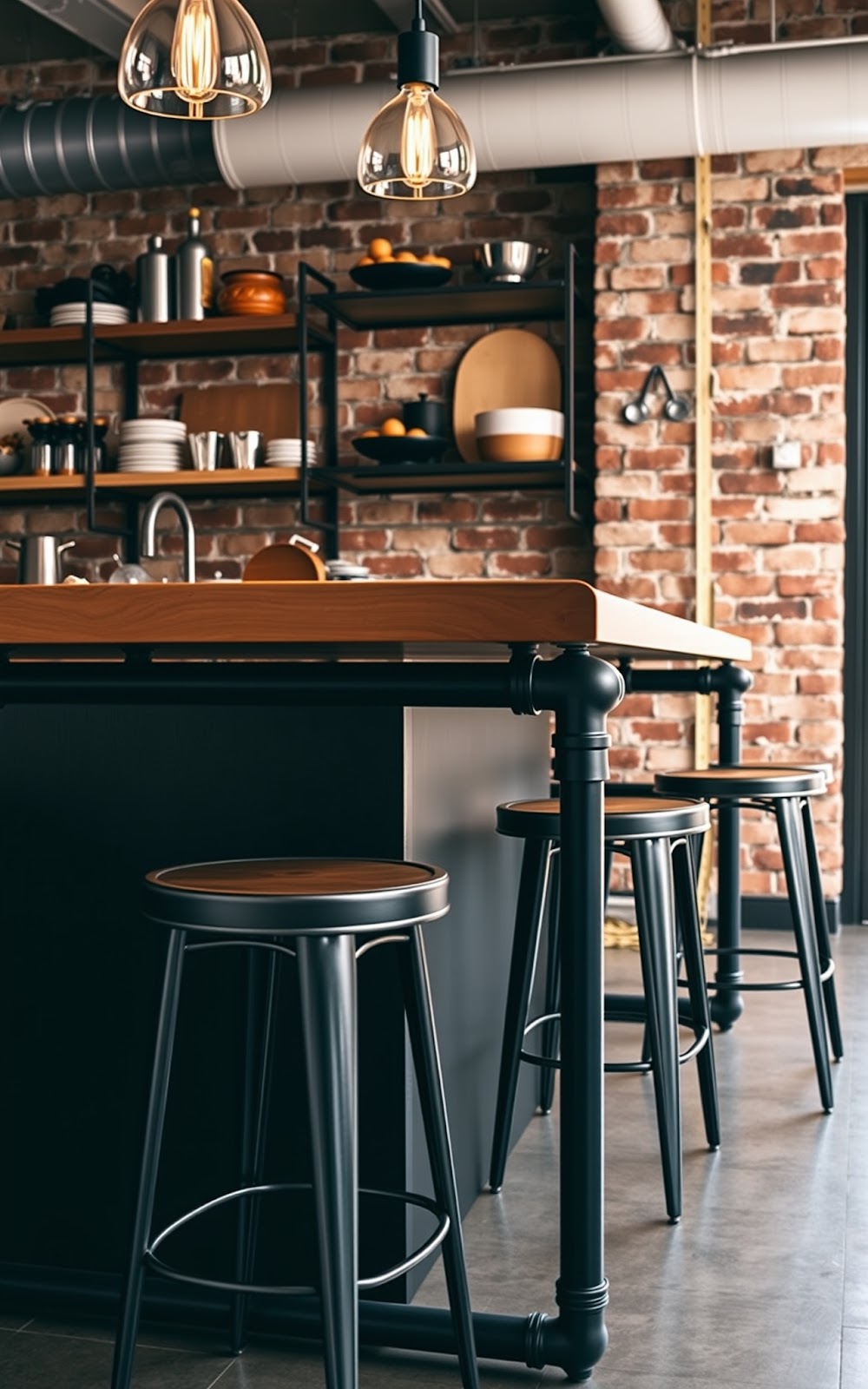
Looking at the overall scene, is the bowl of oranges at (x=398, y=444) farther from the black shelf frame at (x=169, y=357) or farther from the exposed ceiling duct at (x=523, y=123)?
the exposed ceiling duct at (x=523, y=123)

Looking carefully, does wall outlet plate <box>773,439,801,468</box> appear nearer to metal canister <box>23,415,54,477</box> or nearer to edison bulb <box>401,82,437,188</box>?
edison bulb <box>401,82,437,188</box>

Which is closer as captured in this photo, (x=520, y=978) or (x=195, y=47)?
(x=195, y=47)

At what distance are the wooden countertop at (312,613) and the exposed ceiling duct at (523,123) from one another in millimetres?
3351

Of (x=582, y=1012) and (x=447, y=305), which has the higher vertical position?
(x=447, y=305)

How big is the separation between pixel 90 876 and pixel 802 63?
348cm

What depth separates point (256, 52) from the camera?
2172 millimetres

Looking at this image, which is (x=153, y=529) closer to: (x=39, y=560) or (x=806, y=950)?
(x=39, y=560)

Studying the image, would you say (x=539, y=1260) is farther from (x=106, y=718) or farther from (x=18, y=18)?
(x=18, y=18)

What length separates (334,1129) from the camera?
4.35 ft

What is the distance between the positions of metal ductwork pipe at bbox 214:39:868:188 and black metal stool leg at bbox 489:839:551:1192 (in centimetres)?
292

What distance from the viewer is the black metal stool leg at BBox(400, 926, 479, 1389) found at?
1.54m

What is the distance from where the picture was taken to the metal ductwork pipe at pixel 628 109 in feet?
14.1

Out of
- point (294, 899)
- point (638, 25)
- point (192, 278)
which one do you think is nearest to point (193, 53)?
point (294, 899)

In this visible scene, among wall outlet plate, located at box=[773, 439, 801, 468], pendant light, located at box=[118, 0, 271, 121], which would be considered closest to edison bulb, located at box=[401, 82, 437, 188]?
pendant light, located at box=[118, 0, 271, 121]
